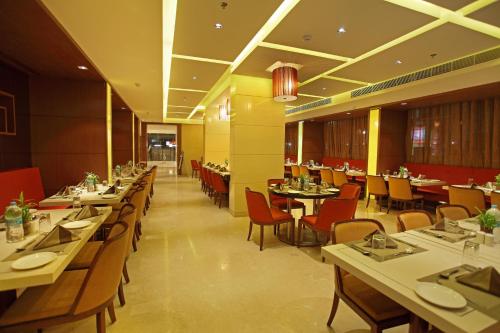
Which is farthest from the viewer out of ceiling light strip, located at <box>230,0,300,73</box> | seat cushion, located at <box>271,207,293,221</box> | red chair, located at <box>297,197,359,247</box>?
seat cushion, located at <box>271,207,293,221</box>

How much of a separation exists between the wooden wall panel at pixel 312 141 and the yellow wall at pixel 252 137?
533cm

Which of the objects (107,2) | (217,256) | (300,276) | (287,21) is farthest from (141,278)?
(287,21)

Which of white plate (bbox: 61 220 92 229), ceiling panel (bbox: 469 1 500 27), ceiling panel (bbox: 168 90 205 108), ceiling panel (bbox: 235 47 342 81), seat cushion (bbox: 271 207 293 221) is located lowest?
seat cushion (bbox: 271 207 293 221)

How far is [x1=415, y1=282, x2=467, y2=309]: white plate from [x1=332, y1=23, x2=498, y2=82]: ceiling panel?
3836mm

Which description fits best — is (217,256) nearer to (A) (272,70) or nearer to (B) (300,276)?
(B) (300,276)

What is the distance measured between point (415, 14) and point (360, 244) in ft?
10.3

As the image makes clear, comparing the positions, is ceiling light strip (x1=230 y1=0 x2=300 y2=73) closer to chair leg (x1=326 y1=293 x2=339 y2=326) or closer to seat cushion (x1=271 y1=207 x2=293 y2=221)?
seat cushion (x1=271 y1=207 x2=293 y2=221)

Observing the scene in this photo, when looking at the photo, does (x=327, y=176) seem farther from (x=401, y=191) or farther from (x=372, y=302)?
(x=372, y=302)

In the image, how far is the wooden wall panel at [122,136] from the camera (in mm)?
9398

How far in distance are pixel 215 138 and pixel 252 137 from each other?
4568 millimetres

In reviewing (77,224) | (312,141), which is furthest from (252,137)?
(312,141)

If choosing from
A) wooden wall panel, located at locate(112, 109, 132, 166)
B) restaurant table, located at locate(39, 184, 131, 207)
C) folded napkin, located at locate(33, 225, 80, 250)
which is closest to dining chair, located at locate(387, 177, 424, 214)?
restaurant table, located at locate(39, 184, 131, 207)

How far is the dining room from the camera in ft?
5.36

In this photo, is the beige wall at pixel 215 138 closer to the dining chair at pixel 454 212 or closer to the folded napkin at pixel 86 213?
the folded napkin at pixel 86 213
